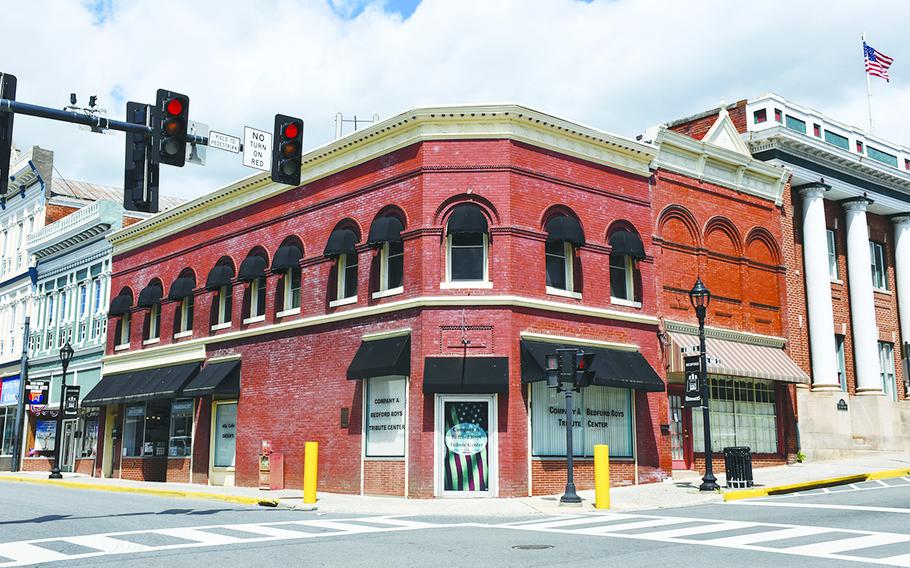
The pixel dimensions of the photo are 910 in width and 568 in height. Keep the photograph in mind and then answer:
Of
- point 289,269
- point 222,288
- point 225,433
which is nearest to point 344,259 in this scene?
point 289,269

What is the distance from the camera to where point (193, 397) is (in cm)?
3030

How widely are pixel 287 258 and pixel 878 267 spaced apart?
80.3ft

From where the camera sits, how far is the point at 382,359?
22.9 m

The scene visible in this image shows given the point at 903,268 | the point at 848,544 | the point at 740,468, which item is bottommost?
the point at 848,544

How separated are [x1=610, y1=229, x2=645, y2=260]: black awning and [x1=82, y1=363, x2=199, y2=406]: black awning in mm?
15696

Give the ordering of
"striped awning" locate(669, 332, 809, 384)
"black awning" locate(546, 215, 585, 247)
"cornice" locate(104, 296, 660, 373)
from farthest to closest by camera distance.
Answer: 1. "striped awning" locate(669, 332, 809, 384)
2. "black awning" locate(546, 215, 585, 247)
3. "cornice" locate(104, 296, 660, 373)

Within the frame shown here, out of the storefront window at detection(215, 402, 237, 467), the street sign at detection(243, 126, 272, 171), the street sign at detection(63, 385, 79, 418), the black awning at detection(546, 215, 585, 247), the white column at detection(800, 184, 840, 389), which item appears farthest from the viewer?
the street sign at detection(63, 385, 79, 418)

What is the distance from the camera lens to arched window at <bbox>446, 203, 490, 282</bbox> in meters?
22.7

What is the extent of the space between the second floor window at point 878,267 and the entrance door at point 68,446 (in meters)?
35.8

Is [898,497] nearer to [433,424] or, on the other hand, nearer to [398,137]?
[433,424]

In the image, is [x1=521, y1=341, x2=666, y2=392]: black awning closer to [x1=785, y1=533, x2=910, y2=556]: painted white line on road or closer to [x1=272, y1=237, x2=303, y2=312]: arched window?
[x1=272, y1=237, x2=303, y2=312]: arched window

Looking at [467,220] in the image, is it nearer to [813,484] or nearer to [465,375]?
[465,375]

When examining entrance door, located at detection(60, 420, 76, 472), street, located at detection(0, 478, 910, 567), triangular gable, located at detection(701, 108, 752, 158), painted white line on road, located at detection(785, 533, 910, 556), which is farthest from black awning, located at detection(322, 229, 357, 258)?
entrance door, located at detection(60, 420, 76, 472)

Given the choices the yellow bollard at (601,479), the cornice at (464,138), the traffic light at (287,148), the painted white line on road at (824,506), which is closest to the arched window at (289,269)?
the cornice at (464,138)
